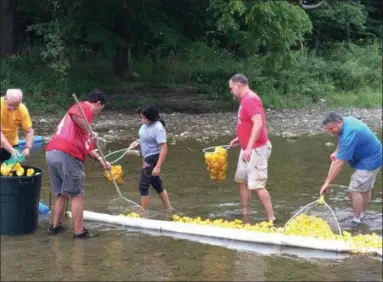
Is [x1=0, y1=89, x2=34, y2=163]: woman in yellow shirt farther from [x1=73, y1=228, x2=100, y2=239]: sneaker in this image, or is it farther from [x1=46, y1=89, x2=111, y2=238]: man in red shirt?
[x1=73, y1=228, x2=100, y2=239]: sneaker

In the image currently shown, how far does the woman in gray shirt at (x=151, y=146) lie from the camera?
8188mm

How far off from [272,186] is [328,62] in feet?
58.6

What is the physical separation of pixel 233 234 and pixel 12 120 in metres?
2.92

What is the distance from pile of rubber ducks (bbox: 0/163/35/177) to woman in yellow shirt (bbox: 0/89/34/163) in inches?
6.3

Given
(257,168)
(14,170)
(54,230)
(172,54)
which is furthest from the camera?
(172,54)

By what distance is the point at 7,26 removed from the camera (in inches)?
981

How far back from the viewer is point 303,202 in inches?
372

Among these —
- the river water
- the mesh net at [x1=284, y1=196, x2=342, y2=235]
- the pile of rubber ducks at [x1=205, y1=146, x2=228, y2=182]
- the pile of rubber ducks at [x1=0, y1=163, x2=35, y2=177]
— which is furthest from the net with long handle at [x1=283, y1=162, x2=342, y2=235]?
the pile of rubber ducks at [x1=0, y1=163, x2=35, y2=177]

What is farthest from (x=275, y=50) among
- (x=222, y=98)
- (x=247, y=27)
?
(x=222, y=98)

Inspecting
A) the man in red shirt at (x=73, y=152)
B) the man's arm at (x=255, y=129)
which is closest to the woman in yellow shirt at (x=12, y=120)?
the man in red shirt at (x=73, y=152)

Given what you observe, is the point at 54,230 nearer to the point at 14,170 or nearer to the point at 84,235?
the point at 84,235

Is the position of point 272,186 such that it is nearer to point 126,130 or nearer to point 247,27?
point 126,130

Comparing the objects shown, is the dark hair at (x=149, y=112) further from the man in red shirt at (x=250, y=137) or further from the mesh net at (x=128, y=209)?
the mesh net at (x=128, y=209)

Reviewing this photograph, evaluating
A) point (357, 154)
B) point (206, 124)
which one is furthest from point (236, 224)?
point (206, 124)
